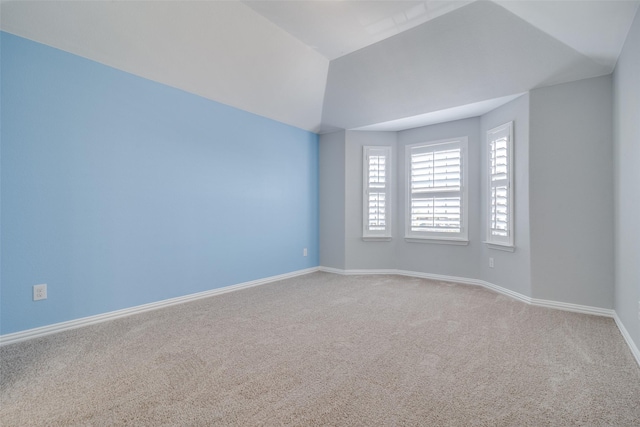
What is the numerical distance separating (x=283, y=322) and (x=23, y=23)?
3031mm

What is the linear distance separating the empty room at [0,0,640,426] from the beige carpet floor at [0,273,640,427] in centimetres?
2

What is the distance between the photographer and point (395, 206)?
185 inches

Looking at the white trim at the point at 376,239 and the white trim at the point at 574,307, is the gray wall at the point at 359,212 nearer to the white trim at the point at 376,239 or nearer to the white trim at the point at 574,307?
the white trim at the point at 376,239

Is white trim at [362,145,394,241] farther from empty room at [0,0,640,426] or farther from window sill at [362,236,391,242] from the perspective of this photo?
empty room at [0,0,640,426]

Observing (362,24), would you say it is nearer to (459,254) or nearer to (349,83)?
(349,83)

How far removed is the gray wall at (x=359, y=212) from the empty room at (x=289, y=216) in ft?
1.40

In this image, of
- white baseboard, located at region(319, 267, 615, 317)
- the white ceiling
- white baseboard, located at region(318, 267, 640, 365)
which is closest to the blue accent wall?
the white ceiling

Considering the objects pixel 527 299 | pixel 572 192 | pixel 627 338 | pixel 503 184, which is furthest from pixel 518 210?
pixel 627 338

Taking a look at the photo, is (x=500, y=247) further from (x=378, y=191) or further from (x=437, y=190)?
(x=378, y=191)

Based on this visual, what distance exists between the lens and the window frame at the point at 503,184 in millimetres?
3445

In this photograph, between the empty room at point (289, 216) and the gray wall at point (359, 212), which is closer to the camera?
the empty room at point (289, 216)

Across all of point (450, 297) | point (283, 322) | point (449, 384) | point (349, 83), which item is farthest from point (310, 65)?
point (449, 384)

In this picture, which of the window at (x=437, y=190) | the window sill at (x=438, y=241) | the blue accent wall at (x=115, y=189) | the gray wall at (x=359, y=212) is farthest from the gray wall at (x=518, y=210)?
the blue accent wall at (x=115, y=189)

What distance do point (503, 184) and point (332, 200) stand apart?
7.84 feet
